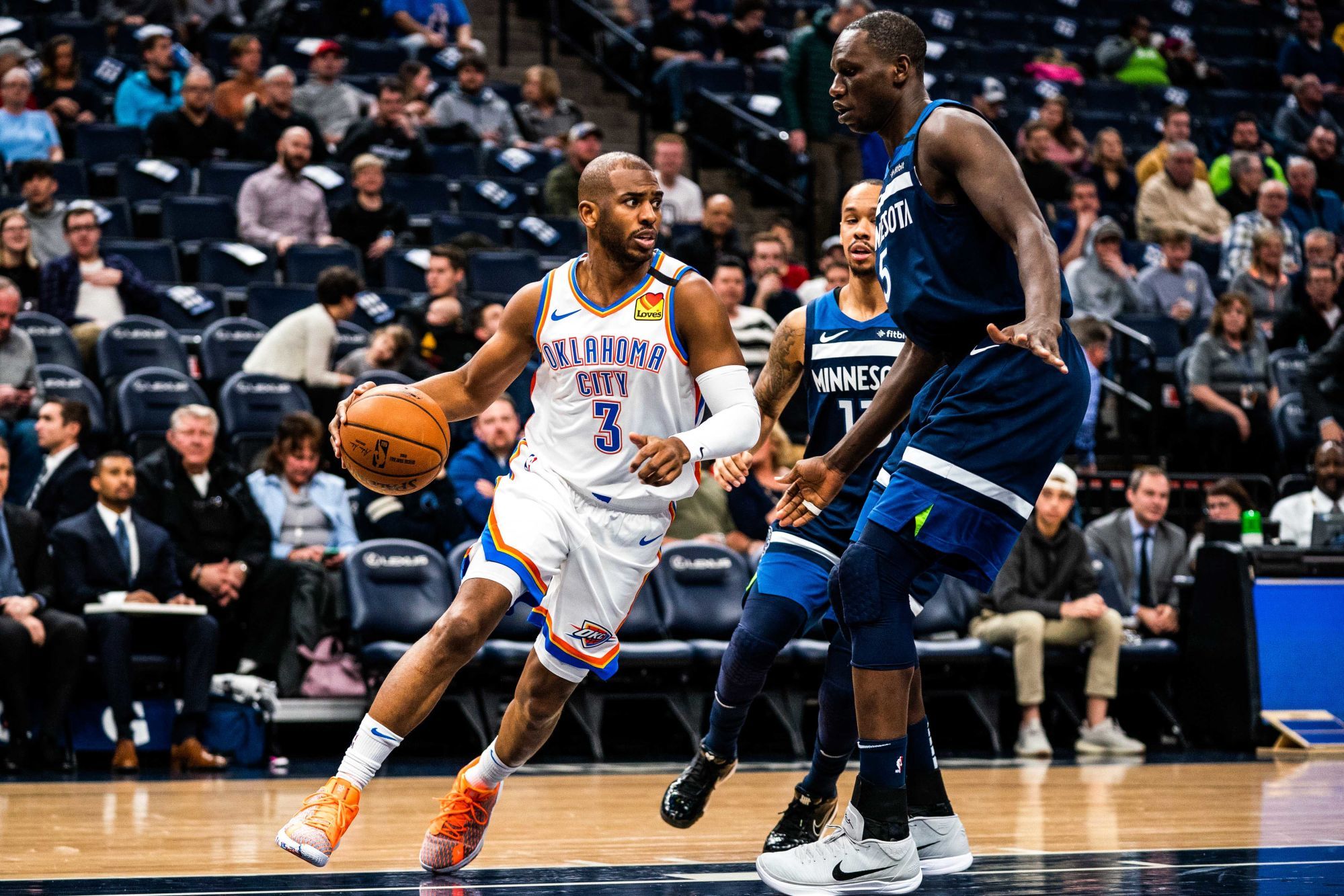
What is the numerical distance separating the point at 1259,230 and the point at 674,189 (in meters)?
4.98

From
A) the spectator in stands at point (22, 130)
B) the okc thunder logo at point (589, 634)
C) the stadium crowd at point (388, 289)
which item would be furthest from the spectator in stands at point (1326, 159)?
the okc thunder logo at point (589, 634)

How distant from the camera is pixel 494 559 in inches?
177

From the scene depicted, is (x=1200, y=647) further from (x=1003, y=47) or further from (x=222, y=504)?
(x=1003, y=47)

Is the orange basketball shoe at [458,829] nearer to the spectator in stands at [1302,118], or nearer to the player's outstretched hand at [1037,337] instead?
the player's outstretched hand at [1037,337]

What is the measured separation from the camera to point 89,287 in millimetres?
9930

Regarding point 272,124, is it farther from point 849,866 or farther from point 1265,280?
point 849,866

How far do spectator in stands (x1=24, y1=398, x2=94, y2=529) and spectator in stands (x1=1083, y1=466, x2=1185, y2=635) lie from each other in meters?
5.77

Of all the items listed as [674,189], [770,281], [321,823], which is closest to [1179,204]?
[674,189]

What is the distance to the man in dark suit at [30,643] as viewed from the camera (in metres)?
7.61

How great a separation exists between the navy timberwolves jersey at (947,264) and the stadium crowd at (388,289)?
13.8ft

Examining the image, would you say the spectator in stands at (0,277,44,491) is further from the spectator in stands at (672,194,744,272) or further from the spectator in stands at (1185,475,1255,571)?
the spectator in stands at (1185,475,1255,571)

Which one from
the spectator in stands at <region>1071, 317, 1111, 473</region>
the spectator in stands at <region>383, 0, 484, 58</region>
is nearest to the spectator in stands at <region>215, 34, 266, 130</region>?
the spectator in stands at <region>383, 0, 484, 58</region>

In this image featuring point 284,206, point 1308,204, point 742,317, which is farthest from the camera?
point 1308,204

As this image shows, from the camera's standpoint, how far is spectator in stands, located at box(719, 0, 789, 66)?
14922 millimetres
